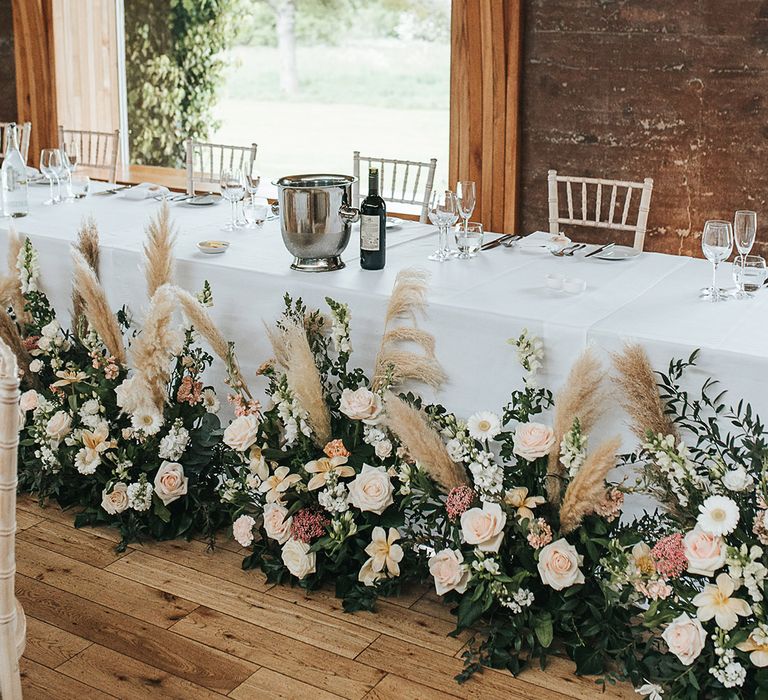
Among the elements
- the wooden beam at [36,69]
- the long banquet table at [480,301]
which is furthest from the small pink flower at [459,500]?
the wooden beam at [36,69]

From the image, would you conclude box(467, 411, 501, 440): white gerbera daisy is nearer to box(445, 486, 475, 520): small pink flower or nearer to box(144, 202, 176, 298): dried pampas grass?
box(445, 486, 475, 520): small pink flower

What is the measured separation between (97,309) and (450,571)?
1.24m

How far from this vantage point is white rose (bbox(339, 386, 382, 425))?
252cm

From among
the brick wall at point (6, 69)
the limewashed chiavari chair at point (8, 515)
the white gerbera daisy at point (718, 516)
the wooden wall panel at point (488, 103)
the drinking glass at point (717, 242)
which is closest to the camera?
the limewashed chiavari chair at point (8, 515)

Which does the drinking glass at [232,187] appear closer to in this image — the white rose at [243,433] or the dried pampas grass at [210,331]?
the dried pampas grass at [210,331]

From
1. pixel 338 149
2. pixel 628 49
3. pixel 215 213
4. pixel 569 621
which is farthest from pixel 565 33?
pixel 338 149

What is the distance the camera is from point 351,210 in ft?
9.13

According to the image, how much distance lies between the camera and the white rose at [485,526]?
2.31m

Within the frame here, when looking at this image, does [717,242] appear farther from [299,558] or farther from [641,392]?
[299,558]

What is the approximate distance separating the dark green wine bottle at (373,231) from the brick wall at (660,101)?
212 centimetres

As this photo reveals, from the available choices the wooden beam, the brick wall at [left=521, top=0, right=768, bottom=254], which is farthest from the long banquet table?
the wooden beam

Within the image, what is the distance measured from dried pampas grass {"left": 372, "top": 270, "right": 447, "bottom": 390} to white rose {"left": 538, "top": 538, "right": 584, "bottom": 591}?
490mm

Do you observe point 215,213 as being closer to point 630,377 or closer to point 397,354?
point 397,354

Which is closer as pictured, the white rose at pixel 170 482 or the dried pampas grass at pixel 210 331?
the dried pampas grass at pixel 210 331
